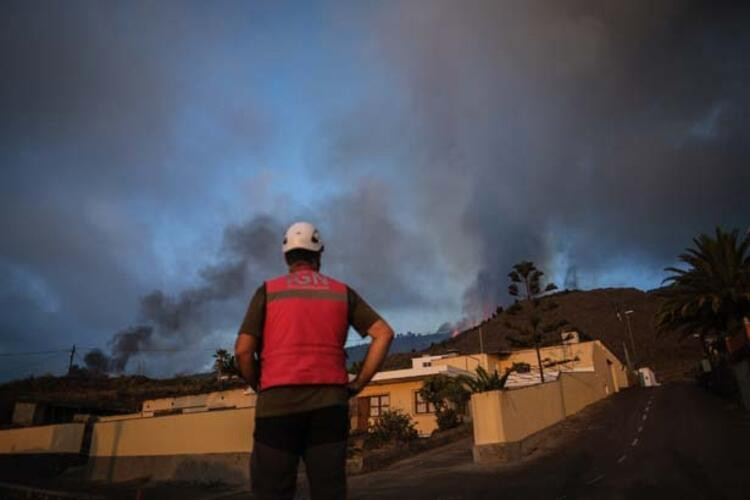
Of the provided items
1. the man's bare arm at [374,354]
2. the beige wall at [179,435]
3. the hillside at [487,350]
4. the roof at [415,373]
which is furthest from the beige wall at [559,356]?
the man's bare arm at [374,354]

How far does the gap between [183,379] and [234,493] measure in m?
56.4

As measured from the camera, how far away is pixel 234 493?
15555 mm

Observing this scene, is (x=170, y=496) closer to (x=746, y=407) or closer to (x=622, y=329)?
(x=746, y=407)

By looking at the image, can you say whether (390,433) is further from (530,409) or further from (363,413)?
(363,413)

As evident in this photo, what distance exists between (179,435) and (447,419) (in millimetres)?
11720

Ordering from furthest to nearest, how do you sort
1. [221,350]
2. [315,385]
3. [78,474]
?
[221,350] < [78,474] < [315,385]

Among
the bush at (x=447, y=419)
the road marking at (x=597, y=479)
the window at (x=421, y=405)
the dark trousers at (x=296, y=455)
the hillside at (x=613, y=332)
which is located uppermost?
the hillside at (x=613, y=332)

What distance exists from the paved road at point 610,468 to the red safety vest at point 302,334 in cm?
732

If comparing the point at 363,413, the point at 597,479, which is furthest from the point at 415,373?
the point at 597,479

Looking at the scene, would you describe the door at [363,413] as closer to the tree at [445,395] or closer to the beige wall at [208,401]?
the tree at [445,395]

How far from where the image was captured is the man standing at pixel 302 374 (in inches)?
117

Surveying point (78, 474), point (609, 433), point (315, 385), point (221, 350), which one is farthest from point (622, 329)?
point (315, 385)

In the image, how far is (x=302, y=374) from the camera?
304 centimetres

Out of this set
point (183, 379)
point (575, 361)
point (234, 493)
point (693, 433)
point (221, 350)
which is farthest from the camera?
point (183, 379)
